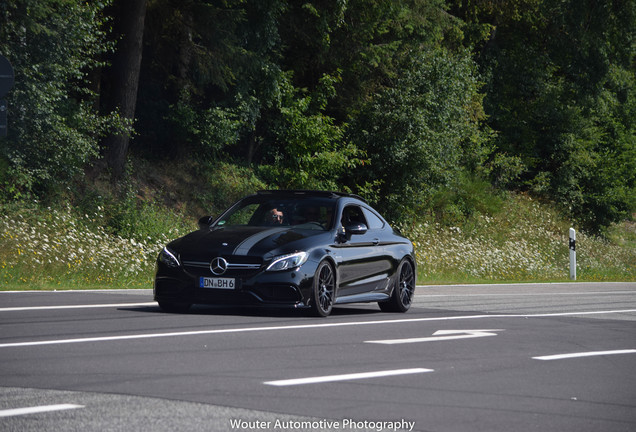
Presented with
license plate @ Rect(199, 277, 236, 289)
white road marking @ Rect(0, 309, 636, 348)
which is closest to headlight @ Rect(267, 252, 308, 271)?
license plate @ Rect(199, 277, 236, 289)

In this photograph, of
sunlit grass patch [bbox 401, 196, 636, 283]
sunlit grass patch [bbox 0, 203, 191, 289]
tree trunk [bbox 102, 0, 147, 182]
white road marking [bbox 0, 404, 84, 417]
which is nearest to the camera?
white road marking [bbox 0, 404, 84, 417]

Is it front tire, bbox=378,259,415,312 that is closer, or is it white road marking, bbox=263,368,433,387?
white road marking, bbox=263,368,433,387

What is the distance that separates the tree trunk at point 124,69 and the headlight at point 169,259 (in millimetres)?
13191

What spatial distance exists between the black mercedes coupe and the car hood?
0.01 meters

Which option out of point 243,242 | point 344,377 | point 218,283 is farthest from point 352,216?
point 344,377

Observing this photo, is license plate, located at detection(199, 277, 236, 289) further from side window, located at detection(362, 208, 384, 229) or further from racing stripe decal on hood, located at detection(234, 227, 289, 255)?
side window, located at detection(362, 208, 384, 229)

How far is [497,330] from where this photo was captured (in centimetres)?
1173

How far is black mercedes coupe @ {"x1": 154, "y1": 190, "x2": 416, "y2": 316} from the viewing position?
1176cm

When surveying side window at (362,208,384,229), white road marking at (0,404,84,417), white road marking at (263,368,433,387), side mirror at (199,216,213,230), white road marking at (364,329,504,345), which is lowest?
white road marking at (364,329,504,345)

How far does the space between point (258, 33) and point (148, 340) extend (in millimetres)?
18688

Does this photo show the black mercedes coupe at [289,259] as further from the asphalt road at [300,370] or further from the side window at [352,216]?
the asphalt road at [300,370]

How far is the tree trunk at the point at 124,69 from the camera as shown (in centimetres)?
2481

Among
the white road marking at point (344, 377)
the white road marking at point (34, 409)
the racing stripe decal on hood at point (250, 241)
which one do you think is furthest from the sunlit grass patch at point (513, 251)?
the white road marking at point (34, 409)

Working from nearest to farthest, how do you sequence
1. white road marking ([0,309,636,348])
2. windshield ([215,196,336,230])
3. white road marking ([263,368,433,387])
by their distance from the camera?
white road marking ([263,368,433,387]), white road marking ([0,309,636,348]), windshield ([215,196,336,230])
